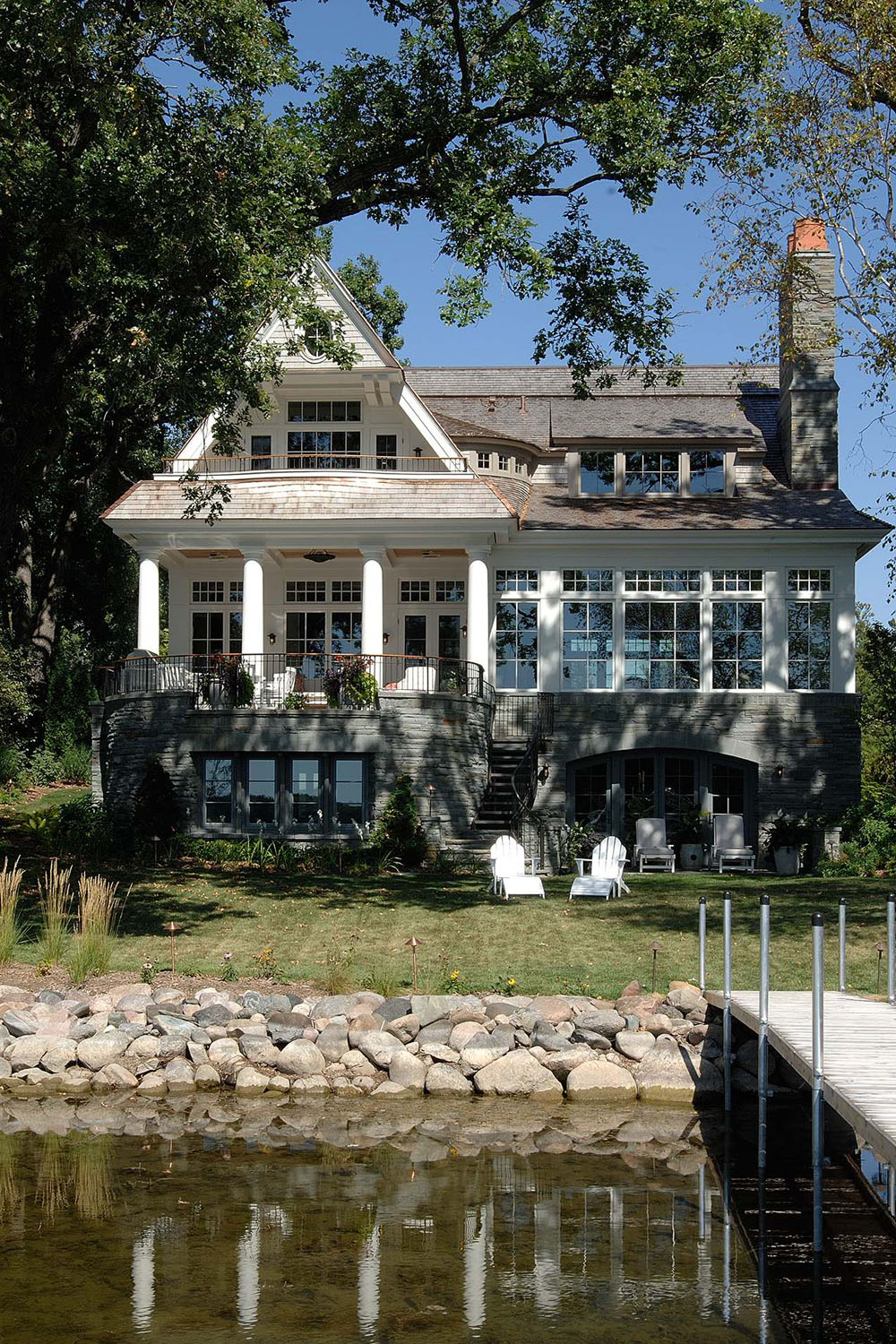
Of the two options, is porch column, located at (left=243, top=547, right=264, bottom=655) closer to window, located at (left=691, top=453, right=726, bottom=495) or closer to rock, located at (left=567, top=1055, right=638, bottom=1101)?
window, located at (left=691, top=453, right=726, bottom=495)

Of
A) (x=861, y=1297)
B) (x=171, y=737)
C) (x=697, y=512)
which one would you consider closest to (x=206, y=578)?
(x=171, y=737)

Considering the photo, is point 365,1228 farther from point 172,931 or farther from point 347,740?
point 347,740

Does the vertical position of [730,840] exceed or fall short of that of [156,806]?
it falls short

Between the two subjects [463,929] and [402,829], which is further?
[402,829]

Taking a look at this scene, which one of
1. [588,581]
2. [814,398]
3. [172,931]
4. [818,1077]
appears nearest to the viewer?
[818,1077]

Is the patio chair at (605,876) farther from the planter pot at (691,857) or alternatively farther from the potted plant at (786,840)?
the planter pot at (691,857)

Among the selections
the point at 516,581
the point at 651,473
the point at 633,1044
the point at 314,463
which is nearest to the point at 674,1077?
the point at 633,1044

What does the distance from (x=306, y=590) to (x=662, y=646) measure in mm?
7483

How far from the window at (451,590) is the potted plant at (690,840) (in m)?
6.38

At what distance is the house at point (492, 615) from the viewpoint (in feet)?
79.8

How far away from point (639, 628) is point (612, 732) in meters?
2.16

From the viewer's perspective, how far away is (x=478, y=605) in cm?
2592

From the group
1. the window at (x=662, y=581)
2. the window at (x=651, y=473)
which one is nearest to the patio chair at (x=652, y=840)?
the window at (x=662, y=581)

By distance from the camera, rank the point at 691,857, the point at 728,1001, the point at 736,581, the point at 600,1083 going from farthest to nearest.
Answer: the point at 736,581, the point at 691,857, the point at 600,1083, the point at 728,1001
